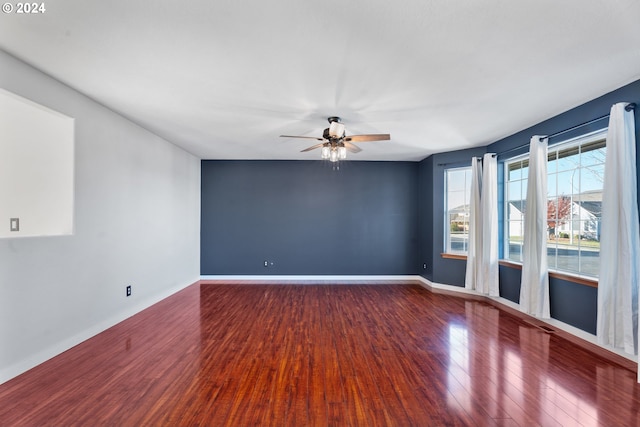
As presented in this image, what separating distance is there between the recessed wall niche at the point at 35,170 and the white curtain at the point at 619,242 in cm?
525

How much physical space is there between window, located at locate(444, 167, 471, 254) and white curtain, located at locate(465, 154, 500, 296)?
15.4 inches

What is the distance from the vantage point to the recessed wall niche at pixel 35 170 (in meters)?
2.60

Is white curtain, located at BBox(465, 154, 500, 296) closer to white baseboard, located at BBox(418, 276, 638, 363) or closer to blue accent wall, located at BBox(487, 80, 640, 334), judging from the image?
white baseboard, located at BBox(418, 276, 638, 363)

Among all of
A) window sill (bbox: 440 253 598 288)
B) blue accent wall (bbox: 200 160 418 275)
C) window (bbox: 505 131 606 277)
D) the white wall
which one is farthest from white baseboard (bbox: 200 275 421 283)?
window (bbox: 505 131 606 277)

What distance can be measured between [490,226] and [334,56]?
12.1 ft

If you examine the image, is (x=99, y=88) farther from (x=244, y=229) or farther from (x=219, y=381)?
(x=244, y=229)

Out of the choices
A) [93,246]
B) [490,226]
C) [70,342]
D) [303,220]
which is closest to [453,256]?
[490,226]

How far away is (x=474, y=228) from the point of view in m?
4.72

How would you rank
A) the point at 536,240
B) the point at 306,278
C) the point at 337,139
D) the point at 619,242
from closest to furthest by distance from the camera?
the point at 619,242 < the point at 337,139 < the point at 536,240 < the point at 306,278

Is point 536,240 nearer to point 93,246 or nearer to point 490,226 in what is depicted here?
point 490,226

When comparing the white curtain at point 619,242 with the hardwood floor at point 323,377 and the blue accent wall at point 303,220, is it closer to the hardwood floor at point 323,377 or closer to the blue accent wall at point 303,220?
the hardwood floor at point 323,377

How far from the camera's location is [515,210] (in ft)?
14.2

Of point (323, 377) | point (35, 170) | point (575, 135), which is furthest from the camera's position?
point (575, 135)

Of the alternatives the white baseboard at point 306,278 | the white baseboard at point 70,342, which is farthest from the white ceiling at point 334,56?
the white baseboard at point 306,278
